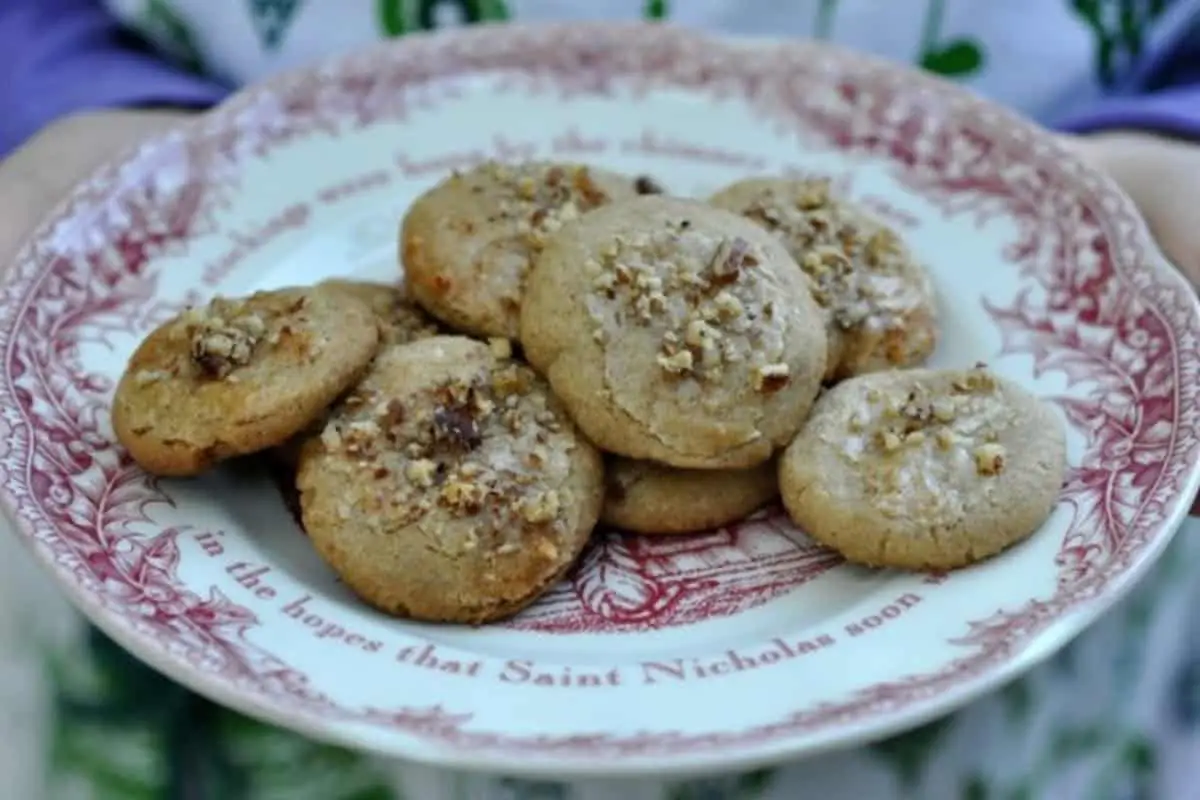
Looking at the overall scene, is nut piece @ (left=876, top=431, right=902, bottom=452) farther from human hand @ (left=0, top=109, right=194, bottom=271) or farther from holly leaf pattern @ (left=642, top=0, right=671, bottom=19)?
holly leaf pattern @ (left=642, top=0, right=671, bottom=19)

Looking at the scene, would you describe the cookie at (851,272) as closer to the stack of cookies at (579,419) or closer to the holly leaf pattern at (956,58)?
the stack of cookies at (579,419)

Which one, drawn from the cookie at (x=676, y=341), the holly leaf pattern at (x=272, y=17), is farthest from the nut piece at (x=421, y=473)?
the holly leaf pattern at (x=272, y=17)

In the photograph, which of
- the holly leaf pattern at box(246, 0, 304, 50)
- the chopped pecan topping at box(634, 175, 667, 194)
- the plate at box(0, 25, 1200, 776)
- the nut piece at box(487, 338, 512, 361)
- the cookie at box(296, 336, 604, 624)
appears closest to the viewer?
the plate at box(0, 25, 1200, 776)

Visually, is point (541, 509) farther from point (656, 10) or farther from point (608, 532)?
point (656, 10)

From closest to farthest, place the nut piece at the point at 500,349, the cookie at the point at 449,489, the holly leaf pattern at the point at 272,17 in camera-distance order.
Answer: the cookie at the point at 449,489 → the nut piece at the point at 500,349 → the holly leaf pattern at the point at 272,17

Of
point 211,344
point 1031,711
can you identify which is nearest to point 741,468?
point 1031,711

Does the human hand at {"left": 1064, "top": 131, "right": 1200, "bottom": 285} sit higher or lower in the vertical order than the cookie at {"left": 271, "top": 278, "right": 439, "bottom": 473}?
higher

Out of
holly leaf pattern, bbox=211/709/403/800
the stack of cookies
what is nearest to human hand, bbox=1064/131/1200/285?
the stack of cookies
